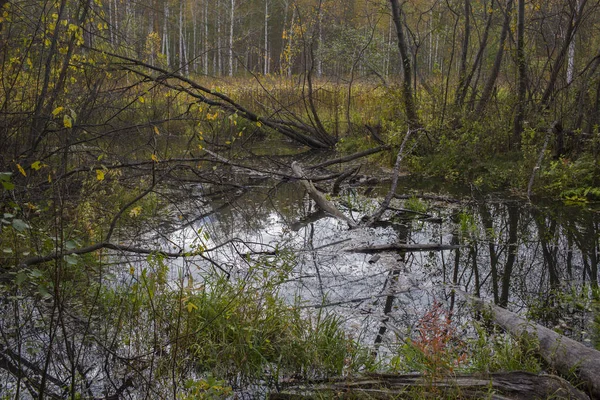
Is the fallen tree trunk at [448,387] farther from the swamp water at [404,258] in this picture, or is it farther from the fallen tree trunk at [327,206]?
the fallen tree trunk at [327,206]

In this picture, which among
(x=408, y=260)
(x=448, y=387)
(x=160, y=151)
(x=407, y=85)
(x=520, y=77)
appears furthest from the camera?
(x=407, y=85)

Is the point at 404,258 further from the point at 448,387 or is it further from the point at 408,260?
the point at 448,387

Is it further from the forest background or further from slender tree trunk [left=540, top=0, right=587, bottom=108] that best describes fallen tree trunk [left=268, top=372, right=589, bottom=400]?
slender tree trunk [left=540, top=0, right=587, bottom=108]

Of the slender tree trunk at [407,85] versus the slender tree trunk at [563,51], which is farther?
the slender tree trunk at [407,85]

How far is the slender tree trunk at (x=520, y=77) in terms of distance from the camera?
9727mm

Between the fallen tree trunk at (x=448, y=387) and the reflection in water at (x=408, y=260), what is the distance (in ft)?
3.06

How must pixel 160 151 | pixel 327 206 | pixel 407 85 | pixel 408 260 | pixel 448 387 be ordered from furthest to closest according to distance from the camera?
pixel 407 85, pixel 160 151, pixel 327 206, pixel 408 260, pixel 448 387

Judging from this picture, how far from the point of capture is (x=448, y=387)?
2.91m

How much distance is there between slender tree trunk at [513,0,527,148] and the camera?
383 inches

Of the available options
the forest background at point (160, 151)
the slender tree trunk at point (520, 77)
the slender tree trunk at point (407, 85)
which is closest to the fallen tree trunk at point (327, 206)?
the forest background at point (160, 151)

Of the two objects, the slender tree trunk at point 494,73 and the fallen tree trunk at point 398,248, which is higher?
the slender tree trunk at point 494,73

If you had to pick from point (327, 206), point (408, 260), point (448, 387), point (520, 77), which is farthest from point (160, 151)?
point (448, 387)

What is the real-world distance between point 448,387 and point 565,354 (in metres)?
0.98

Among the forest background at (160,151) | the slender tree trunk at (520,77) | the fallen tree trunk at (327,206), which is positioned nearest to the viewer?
the forest background at (160,151)
